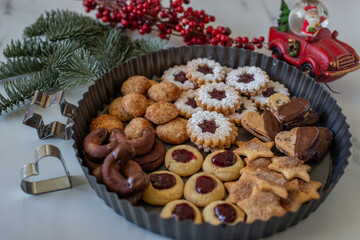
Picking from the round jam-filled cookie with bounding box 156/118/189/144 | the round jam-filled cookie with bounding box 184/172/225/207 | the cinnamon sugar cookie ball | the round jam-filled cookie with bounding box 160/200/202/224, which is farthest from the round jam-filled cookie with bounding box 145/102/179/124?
the round jam-filled cookie with bounding box 160/200/202/224

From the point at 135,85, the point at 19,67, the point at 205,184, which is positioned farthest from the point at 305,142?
the point at 19,67

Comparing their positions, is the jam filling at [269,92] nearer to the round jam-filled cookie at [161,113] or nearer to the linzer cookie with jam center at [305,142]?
the linzer cookie with jam center at [305,142]

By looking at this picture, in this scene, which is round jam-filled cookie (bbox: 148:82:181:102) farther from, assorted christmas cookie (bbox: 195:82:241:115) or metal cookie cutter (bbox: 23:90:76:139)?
metal cookie cutter (bbox: 23:90:76:139)

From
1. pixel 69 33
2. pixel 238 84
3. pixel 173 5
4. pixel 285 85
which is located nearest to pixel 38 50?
pixel 69 33

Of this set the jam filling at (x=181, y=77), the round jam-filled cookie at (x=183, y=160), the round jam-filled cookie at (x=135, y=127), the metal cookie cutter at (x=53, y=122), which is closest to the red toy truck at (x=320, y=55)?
the jam filling at (x=181, y=77)

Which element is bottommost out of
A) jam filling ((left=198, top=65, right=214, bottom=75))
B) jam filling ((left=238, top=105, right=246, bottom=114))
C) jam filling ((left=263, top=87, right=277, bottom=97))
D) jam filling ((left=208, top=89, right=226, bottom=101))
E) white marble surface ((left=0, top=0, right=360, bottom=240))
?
white marble surface ((left=0, top=0, right=360, bottom=240))

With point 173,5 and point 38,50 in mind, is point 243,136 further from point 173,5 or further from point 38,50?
point 38,50
